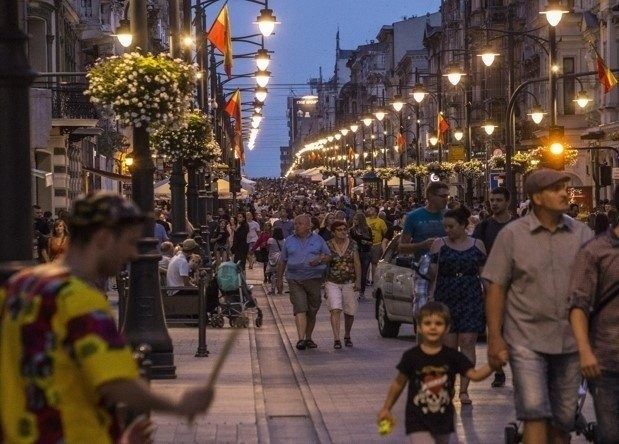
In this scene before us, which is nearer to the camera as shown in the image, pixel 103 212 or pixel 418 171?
pixel 103 212

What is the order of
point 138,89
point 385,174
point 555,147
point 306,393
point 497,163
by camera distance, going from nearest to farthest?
point 306,393 < point 138,89 < point 555,147 < point 497,163 < point 385,174

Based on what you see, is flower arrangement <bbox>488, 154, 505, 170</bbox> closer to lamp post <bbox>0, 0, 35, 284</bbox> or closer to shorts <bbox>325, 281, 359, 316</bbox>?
shorts <bbox>325, 281, 359, 316</bbox>

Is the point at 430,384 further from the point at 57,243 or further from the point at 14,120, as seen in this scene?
the point at 57,243

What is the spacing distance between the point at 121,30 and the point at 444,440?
25.5 m

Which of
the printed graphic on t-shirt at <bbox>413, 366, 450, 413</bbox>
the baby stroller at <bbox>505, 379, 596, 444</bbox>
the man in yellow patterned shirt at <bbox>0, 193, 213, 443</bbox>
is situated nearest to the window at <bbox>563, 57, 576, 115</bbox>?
the baby stroller at <bbox>505, 379, 596, 444</bbox>

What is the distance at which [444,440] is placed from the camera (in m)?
9.38

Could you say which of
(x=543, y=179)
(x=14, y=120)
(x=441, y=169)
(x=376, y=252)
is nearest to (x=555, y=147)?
(x=376, y=252)

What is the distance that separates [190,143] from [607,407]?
23.0 m

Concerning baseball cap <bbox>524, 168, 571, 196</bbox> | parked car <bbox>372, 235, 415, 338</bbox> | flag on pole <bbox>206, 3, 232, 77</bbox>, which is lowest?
parked car <bbox>372, 235, 415, 338</bbox>

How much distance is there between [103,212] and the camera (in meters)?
5.57

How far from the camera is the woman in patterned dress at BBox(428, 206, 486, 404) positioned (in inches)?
557

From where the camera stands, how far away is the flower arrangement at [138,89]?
17484 mm

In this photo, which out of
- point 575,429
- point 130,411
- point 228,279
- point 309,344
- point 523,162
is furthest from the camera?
point 523,162

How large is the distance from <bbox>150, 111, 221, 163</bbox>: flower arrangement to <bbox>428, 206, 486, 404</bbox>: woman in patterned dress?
15.3 metres
